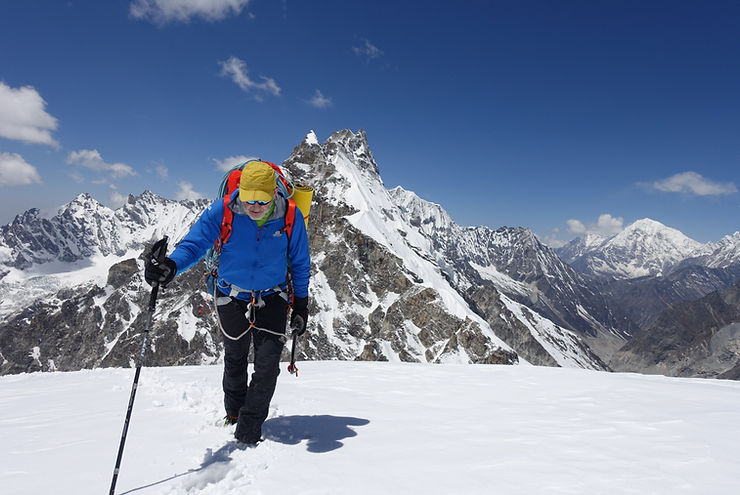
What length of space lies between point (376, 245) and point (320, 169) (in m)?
51.1

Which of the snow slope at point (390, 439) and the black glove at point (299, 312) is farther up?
the black glove at point (299, 312)

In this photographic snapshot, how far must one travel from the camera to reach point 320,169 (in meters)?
162

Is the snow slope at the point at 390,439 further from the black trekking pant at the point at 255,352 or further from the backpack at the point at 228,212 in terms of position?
the backpack at the point at 228,212

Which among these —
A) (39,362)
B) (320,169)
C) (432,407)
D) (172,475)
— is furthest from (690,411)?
(39,362)

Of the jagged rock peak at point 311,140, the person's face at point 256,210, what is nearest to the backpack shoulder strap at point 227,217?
the person's face at point 256,210

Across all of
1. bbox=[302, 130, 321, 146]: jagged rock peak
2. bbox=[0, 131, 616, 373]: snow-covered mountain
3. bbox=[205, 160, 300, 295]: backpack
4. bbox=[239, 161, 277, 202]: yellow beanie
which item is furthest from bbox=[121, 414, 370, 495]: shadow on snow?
bbox=[302, 130, 321, 146]: jagged rock peak

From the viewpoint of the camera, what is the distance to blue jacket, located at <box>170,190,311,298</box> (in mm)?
5262

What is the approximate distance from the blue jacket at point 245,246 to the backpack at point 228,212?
0.19 ft

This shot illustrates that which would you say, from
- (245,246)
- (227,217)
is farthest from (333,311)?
(227,217)

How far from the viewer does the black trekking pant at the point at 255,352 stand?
5.14 m

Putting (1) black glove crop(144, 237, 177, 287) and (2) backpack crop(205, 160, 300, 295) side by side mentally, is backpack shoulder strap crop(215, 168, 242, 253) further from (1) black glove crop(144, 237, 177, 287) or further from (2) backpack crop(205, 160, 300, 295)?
(1) black glove crop(144, 237, 177, 287)

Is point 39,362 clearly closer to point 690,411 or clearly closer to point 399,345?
point 399,345

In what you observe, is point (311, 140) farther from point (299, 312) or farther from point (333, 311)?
point (299, 312)

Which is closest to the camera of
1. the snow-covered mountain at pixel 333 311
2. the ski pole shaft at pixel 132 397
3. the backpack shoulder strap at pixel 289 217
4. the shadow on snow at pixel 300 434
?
the ski pole shaft at pixel 132 397
